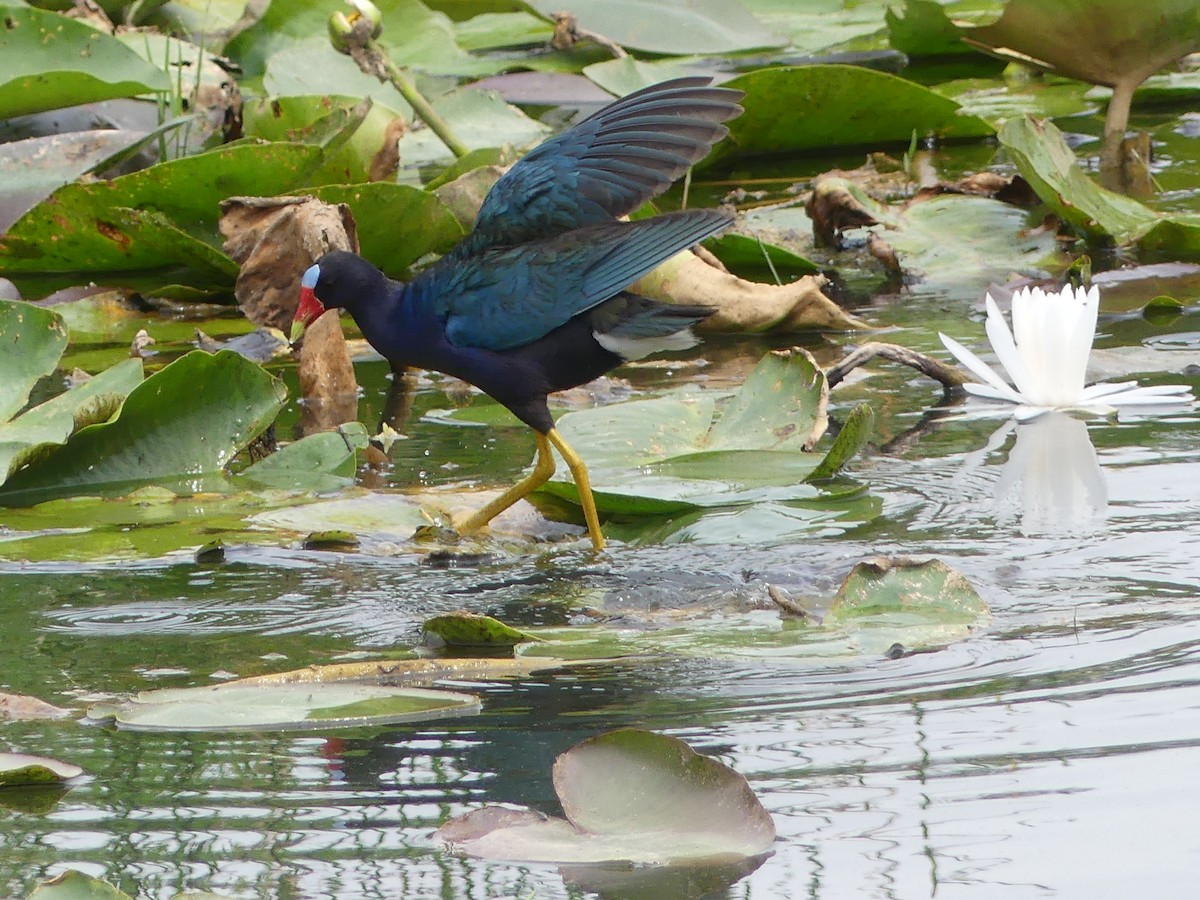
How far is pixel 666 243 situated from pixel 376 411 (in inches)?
39.4

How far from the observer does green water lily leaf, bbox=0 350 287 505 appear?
3.02 meters

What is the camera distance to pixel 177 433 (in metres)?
3.07

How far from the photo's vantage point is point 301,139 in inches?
187

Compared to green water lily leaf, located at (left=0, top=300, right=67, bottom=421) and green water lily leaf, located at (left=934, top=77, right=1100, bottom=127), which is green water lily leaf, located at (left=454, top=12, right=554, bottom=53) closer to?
green water lily leaf, located at (left=934, top=77, right=1100, bottom=127)

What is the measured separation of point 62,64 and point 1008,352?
2.91 meters

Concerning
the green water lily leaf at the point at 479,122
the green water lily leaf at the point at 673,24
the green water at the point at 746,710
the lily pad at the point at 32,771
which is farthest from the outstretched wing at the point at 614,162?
the green water lily leaf at the point at 673,24

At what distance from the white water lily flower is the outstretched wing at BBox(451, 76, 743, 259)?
2.05ft

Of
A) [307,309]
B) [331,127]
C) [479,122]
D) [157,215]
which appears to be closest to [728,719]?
[307,309]

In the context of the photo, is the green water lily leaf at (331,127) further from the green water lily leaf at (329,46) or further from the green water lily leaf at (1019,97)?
the green water lily leaf at (1019,97)

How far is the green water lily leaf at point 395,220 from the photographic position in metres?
4.12

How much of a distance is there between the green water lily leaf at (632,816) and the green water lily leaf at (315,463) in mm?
1486

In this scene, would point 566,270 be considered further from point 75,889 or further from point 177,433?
point 75,889

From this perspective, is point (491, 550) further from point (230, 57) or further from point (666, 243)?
point (230, 57)

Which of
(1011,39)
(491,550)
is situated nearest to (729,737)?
→ (491,550)
